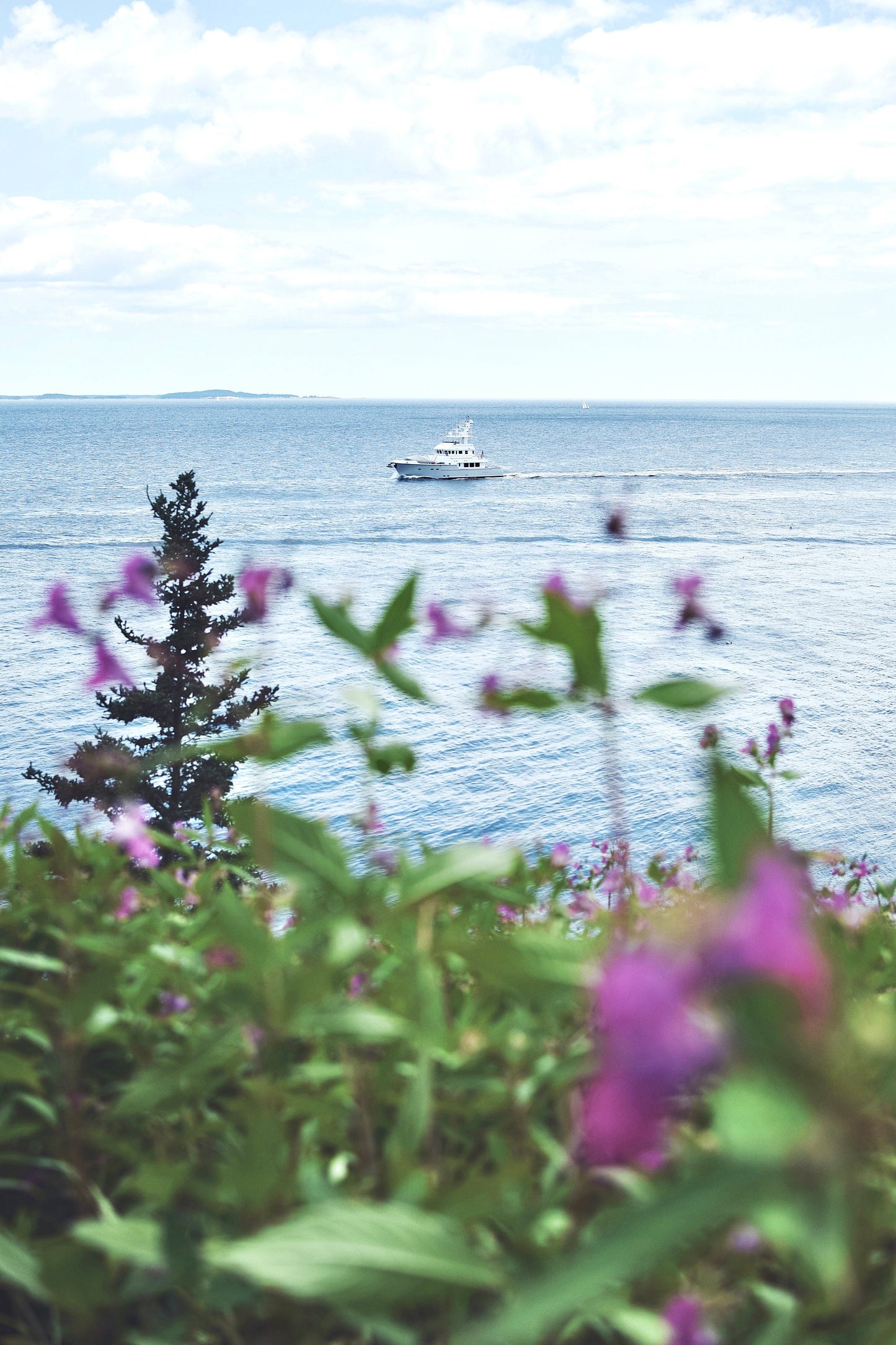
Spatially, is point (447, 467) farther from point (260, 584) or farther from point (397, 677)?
point (397, 677)

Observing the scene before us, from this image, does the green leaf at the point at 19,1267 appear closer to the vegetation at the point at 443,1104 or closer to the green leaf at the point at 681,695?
the vegetation at the point at 443,1104

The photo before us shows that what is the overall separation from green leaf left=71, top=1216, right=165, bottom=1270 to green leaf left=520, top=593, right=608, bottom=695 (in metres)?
0.53

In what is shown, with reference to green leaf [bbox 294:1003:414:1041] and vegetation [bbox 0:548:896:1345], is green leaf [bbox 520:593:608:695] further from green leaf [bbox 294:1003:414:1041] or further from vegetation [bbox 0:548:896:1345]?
green leaf [bbox 294:1003:414:1041]

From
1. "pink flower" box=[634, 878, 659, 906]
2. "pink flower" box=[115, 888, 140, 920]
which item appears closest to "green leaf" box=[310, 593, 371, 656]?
"pink flower" box=[115, 888, 140, 920]

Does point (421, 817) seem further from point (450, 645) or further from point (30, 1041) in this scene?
point (30, 1041)

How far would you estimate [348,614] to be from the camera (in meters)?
1.07

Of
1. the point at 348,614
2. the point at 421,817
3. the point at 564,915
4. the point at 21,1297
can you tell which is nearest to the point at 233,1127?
the point at 21,1297

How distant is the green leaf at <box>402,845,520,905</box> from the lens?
34.0 inches

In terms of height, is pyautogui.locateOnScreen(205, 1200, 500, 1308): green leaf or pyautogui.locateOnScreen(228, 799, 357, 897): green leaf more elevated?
pyautogui.locateOnScreen(228, 799, 357, 897): green leaf

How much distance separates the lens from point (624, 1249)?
0.50 meters

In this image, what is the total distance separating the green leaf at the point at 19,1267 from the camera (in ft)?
2.78

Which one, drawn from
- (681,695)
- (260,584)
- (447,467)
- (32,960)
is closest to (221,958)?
(32,960)

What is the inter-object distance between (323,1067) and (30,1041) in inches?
16.8

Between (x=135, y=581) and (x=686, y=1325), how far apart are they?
3.73 ft
